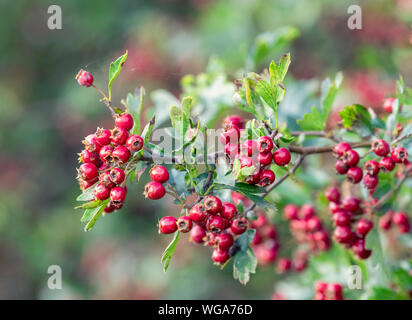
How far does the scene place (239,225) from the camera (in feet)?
5.51

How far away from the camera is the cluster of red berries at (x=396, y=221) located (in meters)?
2.37

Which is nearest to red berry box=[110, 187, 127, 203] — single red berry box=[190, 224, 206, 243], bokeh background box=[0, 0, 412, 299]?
single red berry box=[190, 224, 206, 243]

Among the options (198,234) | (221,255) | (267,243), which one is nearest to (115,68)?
(198,234)

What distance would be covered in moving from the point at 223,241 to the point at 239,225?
0.08 meters

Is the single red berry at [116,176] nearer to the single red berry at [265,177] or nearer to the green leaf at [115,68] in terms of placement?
the green leaf at [115,68]

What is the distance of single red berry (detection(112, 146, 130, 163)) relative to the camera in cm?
151

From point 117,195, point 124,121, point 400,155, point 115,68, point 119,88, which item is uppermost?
point 119,88

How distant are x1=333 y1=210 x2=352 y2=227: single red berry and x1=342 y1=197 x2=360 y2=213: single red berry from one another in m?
0.02

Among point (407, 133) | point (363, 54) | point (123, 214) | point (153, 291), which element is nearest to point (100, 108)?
point (123, 214)

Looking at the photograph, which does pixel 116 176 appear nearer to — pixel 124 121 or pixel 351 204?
pixel 124 121

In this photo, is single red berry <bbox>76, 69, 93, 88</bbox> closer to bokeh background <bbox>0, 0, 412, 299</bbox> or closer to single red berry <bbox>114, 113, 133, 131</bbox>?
single red berry <bbox>114, 113, 133, 131</bbox>

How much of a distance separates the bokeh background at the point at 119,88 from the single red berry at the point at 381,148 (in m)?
1.67

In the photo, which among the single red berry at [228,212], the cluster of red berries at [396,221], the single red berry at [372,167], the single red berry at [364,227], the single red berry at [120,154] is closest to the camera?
the single red berry at [120,154]

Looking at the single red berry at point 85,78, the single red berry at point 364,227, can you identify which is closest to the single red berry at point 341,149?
the single red berry at point 364,227
